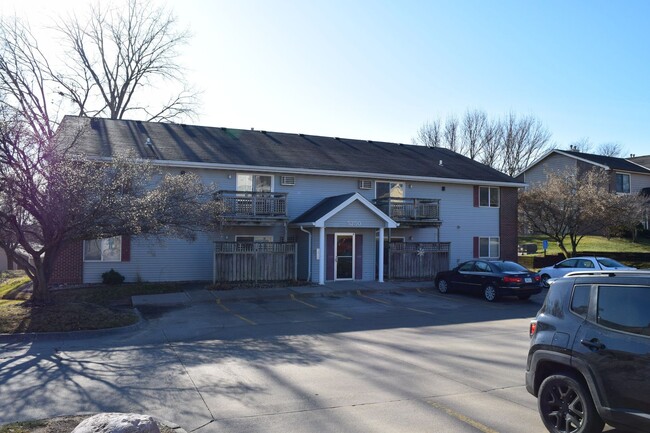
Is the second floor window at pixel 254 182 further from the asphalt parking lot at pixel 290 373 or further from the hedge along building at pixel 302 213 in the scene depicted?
the asphalt parking lot at pixel 290 373

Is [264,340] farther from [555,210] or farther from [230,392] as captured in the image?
[555,210]

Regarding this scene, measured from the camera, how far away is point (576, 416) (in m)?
4.95

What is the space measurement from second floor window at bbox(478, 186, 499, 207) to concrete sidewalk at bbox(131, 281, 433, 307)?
27.2ft

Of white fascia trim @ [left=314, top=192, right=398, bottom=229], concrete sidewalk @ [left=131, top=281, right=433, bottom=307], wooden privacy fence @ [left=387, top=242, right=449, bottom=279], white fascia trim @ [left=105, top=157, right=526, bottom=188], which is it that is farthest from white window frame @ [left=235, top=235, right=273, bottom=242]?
wooden privacy fence @ [left=387, top=242, right=449, bottom=279]

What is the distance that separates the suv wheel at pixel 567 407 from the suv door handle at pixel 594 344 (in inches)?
15.7

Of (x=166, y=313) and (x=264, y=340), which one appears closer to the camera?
(x=264, y=340)

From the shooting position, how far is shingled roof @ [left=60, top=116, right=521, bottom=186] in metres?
22.1

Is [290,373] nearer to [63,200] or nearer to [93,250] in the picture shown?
[63,200]

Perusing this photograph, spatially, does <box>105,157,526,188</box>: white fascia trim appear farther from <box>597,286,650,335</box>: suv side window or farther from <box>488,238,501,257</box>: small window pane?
<box>597,286,650,335</box>: suv side window

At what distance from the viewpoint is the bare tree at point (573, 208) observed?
2922 cm

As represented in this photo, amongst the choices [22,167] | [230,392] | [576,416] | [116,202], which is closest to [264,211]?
[116,202]

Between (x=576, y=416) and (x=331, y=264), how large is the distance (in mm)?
17609

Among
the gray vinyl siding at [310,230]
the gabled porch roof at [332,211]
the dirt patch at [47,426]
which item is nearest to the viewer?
the dirt patch at [47,426]

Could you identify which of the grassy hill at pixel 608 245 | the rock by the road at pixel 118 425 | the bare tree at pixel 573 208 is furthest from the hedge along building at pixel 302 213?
the rock by the road at pixel 118 425
